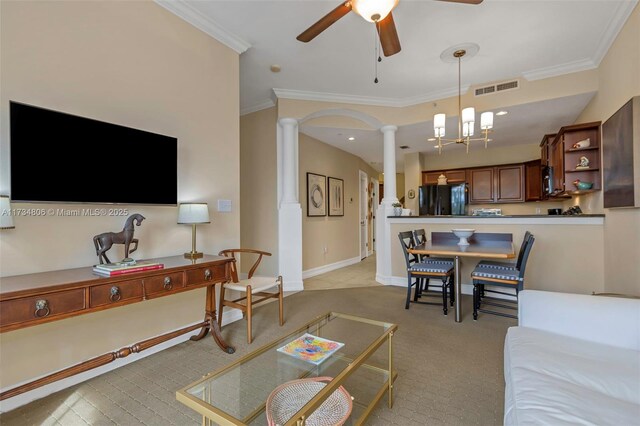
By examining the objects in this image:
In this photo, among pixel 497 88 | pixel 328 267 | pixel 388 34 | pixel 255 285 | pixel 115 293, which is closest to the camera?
pixel 115 293

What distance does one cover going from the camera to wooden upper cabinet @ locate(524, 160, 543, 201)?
5711 mm

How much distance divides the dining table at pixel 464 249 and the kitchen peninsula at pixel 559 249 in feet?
0.39

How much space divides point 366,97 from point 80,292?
4117 millimetres

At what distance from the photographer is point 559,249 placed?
137 inches

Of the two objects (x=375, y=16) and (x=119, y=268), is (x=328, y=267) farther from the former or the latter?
(x=375, y=16)

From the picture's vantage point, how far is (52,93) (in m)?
1.89

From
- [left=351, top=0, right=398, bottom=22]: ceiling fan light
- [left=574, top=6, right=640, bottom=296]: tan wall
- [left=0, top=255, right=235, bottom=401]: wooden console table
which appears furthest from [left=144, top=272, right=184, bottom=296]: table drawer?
[left=574, top=6, right=640, bottom=296]: tan wall

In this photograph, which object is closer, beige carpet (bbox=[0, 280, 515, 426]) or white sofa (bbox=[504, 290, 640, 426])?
white sofa (bbox=[504, 290, 640, 426])

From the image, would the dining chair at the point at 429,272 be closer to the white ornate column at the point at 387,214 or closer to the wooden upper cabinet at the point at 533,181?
the white ornate column at the point at 387,214

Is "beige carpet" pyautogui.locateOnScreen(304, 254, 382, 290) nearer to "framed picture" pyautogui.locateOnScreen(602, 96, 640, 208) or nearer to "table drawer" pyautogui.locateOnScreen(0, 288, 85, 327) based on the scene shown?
"framed picture" pyautogui.locateOnScreen(602, 96, 640, 208)

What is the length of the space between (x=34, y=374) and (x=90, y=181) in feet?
4.00

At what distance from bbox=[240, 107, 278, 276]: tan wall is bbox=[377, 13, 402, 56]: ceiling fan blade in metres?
2.52

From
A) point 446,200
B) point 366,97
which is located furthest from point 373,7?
point 446,200

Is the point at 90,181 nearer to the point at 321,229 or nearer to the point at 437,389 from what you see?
the point at 437,389
